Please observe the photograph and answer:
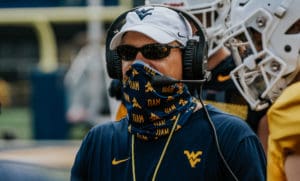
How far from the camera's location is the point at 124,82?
8.75 feet

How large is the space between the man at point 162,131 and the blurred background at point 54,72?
4.86 metres

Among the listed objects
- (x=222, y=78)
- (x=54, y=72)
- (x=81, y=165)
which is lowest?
(x=54, y=72)

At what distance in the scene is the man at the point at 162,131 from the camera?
2514 millimetres

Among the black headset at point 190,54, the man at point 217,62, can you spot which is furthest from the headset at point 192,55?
the man at point 217,62

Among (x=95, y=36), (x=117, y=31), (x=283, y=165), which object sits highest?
(x=117, y=31)

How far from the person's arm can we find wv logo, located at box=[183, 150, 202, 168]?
0.52 meters

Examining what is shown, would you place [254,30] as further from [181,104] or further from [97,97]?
[97,97]

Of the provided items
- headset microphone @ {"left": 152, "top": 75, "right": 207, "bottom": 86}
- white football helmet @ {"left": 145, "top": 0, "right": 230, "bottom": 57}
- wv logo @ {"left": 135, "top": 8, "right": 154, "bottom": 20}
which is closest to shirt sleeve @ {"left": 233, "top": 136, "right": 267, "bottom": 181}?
headset microphone @ {"left": 152, "top": 75, "right": 207, "bottom": 86}

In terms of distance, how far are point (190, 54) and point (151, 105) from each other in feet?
0.67

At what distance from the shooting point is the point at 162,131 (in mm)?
2572

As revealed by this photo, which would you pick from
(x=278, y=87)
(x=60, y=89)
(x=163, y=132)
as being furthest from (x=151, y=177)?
(x=60, y=89)

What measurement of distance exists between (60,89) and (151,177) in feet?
34.4

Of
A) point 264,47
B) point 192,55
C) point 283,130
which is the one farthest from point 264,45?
point 283,130

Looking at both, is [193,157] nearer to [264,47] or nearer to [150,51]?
[150,51]
